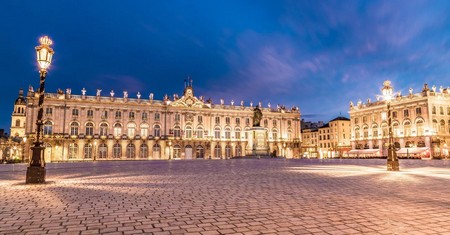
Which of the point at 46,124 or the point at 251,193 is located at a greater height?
the point at 46,124

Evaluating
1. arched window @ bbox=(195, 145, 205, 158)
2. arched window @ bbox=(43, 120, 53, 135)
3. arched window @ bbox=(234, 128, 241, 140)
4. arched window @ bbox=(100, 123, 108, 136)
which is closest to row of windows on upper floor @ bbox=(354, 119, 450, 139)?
arched window @ bbox=(234, 128, 241, 140)

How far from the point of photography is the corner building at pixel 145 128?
60.8m

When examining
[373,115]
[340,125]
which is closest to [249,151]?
[373,115]

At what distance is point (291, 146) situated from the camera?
80500 millimetres

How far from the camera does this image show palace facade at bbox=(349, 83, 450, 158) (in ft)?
199

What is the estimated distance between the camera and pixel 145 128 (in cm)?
6825

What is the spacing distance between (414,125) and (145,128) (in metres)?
56.0

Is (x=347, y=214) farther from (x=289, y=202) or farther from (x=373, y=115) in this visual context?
(x=373, y=115)

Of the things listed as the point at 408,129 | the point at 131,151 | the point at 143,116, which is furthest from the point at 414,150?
the point at 131,151

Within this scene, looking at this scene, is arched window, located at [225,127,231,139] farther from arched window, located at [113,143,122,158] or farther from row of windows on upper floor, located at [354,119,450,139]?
row of windows on upper floor, located at [354,119,450,139]

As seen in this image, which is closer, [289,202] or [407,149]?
[289,202]

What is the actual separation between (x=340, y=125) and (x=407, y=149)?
101ft

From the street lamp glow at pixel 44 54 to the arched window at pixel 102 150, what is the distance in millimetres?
53525

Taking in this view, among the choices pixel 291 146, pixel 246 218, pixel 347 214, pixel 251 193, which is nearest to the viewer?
pixel 246 218
